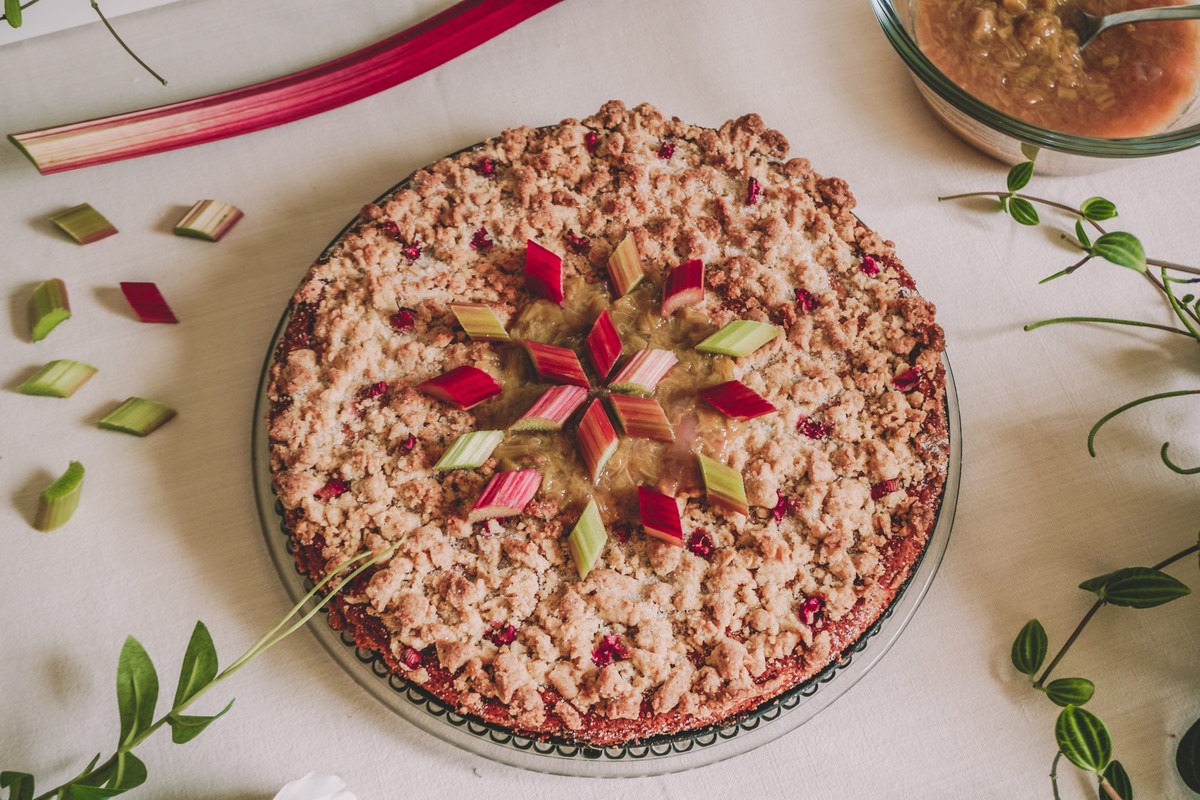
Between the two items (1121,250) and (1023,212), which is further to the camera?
(1023,212)

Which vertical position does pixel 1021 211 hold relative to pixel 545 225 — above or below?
below

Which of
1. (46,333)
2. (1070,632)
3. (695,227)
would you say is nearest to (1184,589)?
(1070,632)

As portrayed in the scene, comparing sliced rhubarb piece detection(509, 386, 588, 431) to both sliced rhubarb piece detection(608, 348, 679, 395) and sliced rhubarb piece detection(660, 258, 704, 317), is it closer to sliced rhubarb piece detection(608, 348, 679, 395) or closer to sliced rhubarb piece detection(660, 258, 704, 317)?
sliced rhubarb piece detection(608, 348, 679, 395)

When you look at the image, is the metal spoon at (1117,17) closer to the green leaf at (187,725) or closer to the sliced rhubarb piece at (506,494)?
the sliced rhubarb piece at (506,494)

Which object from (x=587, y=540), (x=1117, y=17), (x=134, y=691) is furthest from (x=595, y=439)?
(x=1117, y=17)

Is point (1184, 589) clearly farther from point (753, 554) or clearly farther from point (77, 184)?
point (77, 184)

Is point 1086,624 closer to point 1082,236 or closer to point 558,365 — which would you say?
point 1082,236
